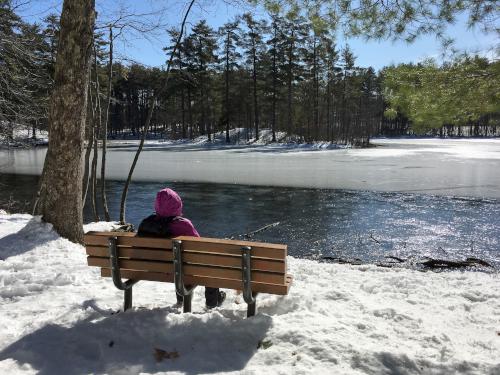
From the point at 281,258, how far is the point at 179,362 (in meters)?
1.05

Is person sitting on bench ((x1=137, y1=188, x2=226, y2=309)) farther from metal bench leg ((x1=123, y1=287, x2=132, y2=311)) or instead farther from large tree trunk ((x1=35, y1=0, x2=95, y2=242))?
large tree trunk ((x1=35, y1=0, x2=95, y2=242))

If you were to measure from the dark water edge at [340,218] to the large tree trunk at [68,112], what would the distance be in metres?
4.74

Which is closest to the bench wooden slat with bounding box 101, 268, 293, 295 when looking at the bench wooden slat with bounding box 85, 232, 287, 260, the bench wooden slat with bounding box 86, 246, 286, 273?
the bench wooden slat with bounding box 86, 246, 286, 273

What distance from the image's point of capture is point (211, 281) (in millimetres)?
3654

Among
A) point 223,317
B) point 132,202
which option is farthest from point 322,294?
point 132,202

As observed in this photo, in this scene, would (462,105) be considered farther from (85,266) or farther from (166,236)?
(85,266)

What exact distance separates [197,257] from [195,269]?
0.11 metres

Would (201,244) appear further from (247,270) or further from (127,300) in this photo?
(127,300)

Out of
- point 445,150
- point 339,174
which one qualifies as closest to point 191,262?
point 339,174

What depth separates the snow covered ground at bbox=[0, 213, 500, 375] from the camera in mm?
3059

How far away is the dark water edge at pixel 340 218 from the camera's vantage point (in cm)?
918

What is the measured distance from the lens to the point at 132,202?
14.5 meters

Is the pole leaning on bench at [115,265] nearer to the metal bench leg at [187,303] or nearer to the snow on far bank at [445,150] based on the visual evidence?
the metal bench leg at [187,303]

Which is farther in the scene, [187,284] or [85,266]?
[85,266]
